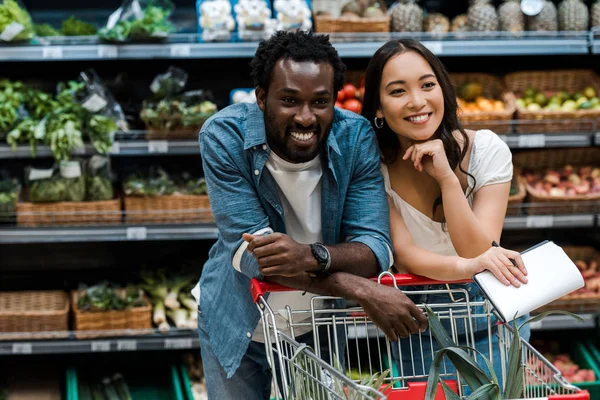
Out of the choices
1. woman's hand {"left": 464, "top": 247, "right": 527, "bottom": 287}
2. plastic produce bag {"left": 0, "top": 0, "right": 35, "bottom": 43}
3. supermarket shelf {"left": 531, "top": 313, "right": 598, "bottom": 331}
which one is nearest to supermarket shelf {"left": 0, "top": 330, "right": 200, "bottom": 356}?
plastic produce bag {"left": 0, "top": 0, "right": 35, "bottom": 43}

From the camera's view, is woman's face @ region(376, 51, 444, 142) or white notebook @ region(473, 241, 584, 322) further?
woman's face @ region(376, 51, 444, 142)

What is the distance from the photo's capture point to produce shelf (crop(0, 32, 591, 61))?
3910 mm

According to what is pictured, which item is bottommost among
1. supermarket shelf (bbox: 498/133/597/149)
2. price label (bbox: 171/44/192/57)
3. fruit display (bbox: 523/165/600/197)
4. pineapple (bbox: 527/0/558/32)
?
fruit display (bbox: 523/165/600/197)

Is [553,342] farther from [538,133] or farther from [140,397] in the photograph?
[140,397]

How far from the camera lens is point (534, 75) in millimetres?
4477

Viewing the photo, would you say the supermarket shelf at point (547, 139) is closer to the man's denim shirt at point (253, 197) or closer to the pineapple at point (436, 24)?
the pineapple at point (436, 24)

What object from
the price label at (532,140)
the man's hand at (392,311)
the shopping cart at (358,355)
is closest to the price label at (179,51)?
the price label at (532,140)

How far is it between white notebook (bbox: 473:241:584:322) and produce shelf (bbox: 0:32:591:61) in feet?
7.43

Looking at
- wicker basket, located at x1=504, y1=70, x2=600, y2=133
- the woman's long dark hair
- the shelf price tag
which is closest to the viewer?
the woman's long dark hair

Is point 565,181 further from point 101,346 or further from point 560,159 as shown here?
point 101,346

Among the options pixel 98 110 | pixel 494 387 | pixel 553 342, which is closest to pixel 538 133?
pixel 553 342

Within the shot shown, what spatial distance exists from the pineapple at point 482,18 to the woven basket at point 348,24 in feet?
1.54

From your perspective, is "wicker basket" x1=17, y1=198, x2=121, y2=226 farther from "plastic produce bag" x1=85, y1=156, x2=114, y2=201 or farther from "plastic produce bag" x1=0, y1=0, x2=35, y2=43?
"plastic produce bag" x1=0, y1=0, x2=35, y2=43

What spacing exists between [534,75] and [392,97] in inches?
99.5
